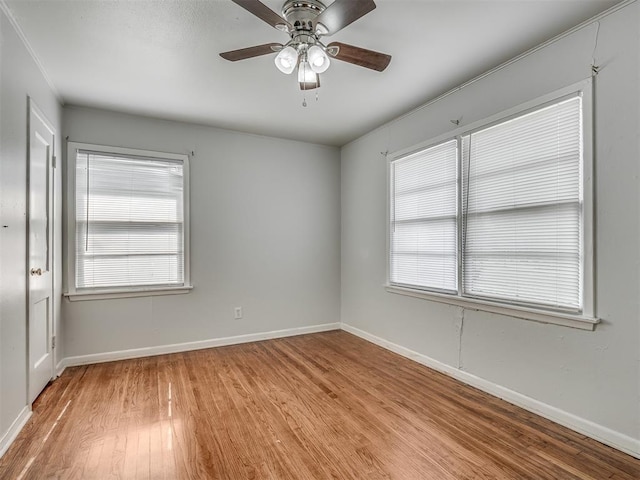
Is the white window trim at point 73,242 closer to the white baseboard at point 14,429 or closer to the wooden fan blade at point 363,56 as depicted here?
the white baseboard at point 14,429

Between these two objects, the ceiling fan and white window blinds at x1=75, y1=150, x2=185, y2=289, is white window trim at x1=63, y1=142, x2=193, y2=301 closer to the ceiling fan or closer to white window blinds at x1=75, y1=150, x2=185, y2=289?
white window blinds at x1=75, y1=150, x2=185, y2=289

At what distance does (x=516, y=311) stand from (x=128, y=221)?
370 centimetres

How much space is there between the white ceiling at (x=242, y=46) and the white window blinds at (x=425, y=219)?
23.8 inches

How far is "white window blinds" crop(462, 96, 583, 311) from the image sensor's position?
2234 millimetres

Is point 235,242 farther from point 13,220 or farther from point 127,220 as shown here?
point 13,220

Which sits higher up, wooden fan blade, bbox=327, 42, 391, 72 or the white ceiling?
the white ceiling

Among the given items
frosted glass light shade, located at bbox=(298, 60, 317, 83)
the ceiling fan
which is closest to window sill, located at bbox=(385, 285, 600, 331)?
the ceiling fan

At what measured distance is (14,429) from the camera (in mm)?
2098

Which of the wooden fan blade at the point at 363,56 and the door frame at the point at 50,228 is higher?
the wooden fan blade at the point at 363,56

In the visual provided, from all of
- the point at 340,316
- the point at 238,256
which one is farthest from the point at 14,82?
the point at 340,316

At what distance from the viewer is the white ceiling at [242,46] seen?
2021mm

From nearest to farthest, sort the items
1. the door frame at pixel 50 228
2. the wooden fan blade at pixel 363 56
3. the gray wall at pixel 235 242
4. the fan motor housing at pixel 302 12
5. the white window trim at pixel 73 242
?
the fan motor housing at pixel 302 12, the wooden fan blade at pixel 363 56, the door frame at pixel 50 228, the white window trim at pixel 73 242, the gray wall at pixel 235 242

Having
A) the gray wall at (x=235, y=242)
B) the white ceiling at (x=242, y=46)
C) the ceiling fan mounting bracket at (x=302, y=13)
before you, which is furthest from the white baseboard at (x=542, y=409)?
the ceiling fan mounting bracket at (x=302, y=13)

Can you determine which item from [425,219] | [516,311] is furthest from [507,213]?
[425,219]
